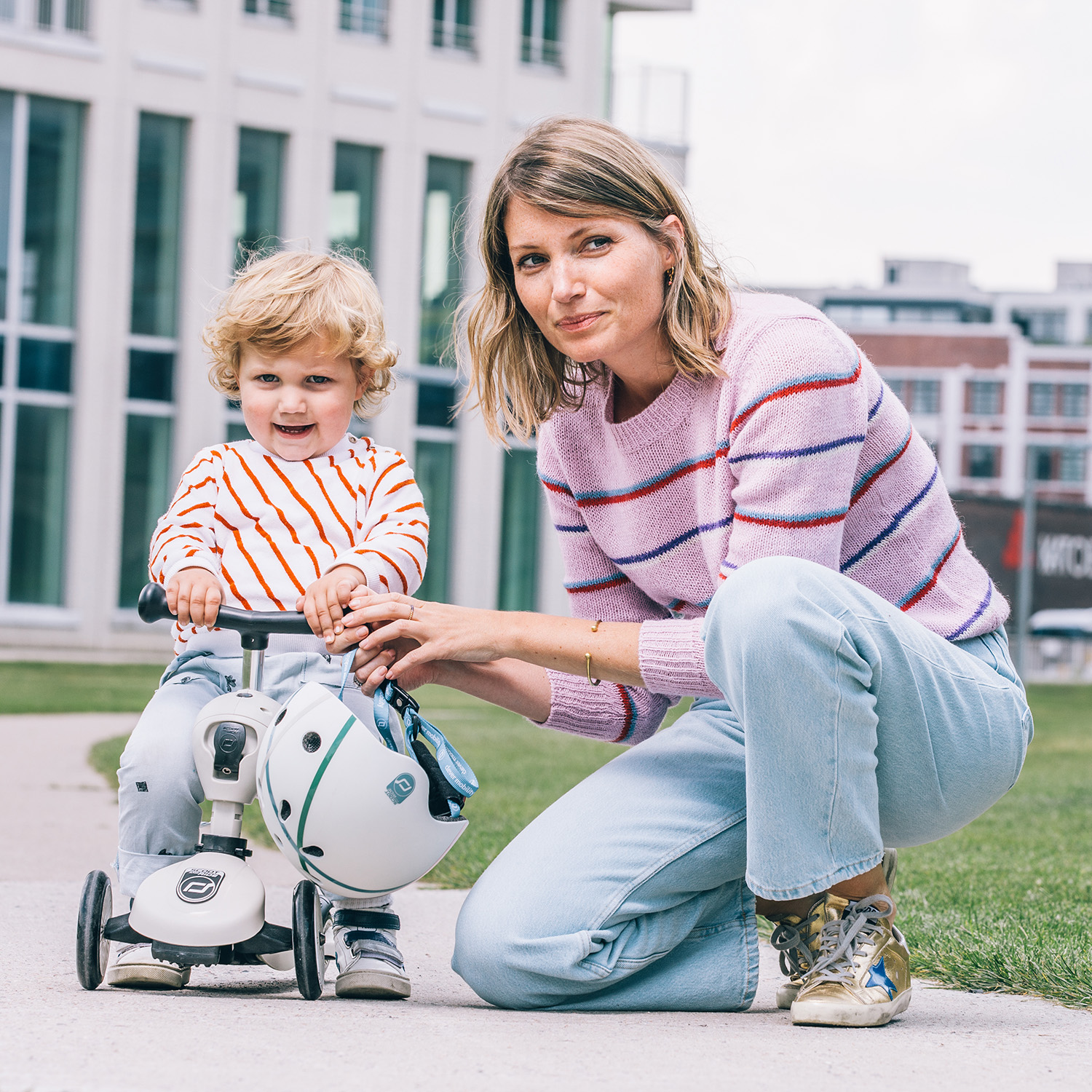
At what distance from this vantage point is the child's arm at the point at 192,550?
2.54m

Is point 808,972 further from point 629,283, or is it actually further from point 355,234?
point 355,234

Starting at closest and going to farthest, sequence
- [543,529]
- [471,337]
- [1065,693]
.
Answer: [471,337], [543,529], [1065,693]

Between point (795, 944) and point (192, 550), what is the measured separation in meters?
1.26

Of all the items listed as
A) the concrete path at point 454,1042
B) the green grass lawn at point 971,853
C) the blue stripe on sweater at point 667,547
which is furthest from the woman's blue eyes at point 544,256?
the green grass lawn at point 971,853

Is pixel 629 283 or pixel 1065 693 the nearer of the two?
pixel 629 283

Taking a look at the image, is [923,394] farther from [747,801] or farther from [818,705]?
[818,705]

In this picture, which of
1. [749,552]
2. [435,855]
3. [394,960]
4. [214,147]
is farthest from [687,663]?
[214,147]

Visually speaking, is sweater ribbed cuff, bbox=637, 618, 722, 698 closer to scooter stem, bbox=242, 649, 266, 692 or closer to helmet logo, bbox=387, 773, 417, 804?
helmet logo, bbox=387, 773, 417, 804

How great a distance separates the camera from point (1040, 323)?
9100cm

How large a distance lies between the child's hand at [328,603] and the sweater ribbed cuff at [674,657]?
0.51m

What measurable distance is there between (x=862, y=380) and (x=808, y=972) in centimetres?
100

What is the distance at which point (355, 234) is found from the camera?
21656 mm

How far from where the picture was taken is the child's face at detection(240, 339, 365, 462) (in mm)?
2873

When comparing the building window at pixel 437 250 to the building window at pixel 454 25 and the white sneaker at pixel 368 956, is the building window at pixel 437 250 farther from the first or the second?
the white sneaker at pixel 368 956
